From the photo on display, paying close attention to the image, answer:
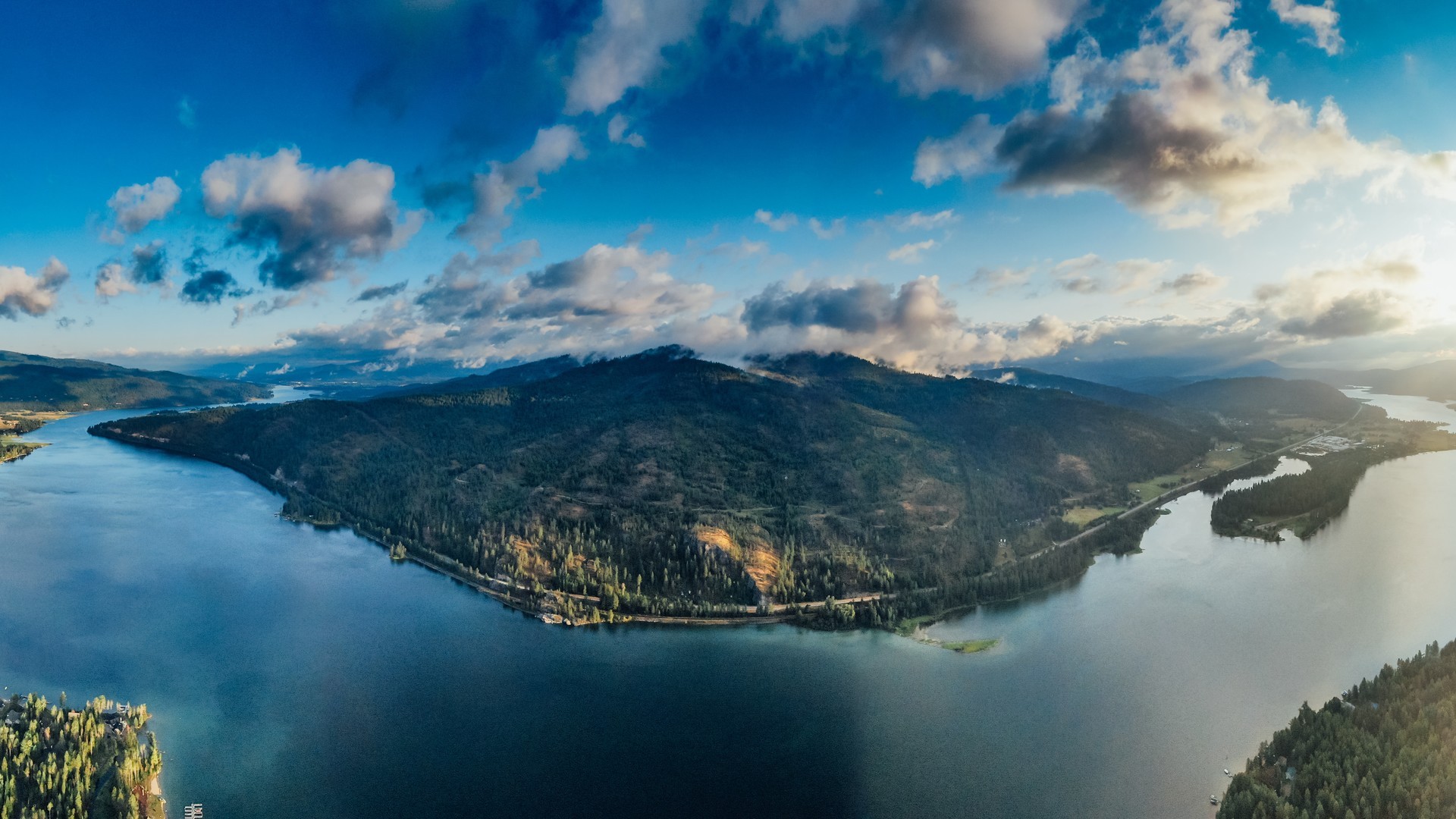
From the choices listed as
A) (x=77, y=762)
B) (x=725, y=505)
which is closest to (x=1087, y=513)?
(x=725, y=505)

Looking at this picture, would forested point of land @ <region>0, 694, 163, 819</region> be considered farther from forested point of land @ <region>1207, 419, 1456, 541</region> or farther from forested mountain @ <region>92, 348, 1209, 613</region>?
forested point of land @ <region>1207, 419, 1456, 541</region>

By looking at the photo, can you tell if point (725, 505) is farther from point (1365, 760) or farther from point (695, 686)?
point (1365, 760)

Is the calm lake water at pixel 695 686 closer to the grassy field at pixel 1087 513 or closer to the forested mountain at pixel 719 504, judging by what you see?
the forested mountain at pixel 719 504

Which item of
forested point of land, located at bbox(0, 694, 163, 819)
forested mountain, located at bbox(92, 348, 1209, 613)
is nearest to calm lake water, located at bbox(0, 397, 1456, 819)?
forested point of land, located at bbox(0, 694, 163, 819)

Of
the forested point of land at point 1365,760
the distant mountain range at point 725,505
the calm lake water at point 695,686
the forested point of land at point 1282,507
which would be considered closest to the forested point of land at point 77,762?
the calm lake water at point 695,686

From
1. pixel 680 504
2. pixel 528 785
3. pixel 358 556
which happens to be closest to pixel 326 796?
pixel 528 785

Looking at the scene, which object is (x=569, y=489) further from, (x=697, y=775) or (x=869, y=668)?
(x=697, y=775)
